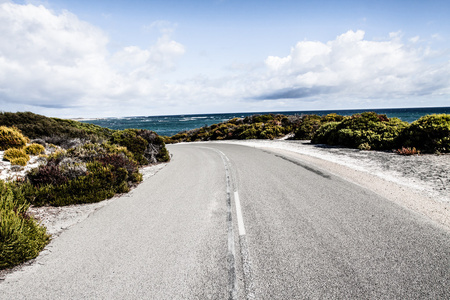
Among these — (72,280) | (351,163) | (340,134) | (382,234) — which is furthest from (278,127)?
(72,280)

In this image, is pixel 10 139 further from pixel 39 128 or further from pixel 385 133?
pixel 385 133

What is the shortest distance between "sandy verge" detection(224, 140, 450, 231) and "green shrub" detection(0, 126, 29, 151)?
46.5 feet

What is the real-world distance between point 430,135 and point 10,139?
20.7m

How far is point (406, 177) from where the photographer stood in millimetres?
7871

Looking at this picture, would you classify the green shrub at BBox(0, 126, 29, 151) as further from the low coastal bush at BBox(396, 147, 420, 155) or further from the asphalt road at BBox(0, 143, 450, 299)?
the low coastal bush at BBox(396, 147, 420, 155)

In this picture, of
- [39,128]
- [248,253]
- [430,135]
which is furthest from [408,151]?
[39,128]

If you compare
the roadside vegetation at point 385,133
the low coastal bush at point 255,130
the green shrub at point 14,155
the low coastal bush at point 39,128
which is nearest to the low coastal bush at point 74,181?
the green shrub at point 14,155

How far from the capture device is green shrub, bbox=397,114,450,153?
11.0 meters

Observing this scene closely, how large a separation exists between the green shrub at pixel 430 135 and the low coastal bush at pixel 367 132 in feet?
3.04

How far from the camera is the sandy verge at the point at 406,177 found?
5355mm

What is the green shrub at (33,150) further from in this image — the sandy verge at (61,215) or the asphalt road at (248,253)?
the asphalt road at (248,253)

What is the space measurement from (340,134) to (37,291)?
17.8 m

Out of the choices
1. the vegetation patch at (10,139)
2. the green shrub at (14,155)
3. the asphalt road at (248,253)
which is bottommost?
the asphalt road at (248,253)

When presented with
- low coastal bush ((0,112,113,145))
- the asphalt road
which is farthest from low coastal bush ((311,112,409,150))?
low coastal bush ((0,112,113,145))
